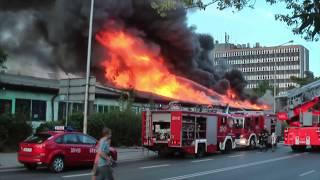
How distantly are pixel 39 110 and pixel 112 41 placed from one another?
10696 mm

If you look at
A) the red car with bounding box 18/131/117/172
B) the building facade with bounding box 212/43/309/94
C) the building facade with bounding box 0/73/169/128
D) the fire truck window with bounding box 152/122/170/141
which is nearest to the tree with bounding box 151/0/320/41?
the red car with bounding box 18/131/117/172

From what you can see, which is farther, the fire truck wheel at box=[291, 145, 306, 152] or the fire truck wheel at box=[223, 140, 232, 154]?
the fire truck wheel at box=[291, 145, 306, 152]

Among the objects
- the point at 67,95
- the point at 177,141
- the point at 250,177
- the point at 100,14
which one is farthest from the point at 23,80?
the point at 250,177

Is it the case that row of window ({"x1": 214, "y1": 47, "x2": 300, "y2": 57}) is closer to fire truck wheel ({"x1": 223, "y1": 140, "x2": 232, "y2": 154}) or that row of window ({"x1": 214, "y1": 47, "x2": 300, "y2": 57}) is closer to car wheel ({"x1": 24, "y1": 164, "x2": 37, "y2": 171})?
fire truck wheel ({"x1": 223, "y1": 140, "x2": 232, "y2": 154})

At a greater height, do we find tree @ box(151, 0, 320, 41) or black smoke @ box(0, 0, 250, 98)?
black smoke @ box(0, 0, 250, 98)

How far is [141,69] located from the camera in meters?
44.6

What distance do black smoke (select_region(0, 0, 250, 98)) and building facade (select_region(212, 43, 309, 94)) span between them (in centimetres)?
3552

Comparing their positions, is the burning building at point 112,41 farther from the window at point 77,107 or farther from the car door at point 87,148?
the car door at point 87,148

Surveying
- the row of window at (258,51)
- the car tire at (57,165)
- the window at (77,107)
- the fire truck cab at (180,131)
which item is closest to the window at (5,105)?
the window at (77,107)

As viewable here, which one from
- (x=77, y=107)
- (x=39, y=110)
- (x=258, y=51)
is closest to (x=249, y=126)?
(x=77, y=107)

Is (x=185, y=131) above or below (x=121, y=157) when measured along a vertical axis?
above

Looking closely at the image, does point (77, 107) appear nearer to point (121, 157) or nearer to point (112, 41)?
point (112, 41)

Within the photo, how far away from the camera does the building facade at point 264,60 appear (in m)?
90.2

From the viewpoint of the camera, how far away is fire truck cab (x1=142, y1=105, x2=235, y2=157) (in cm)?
2528
